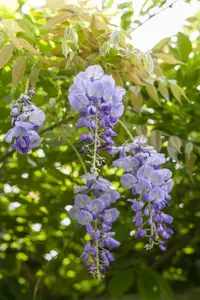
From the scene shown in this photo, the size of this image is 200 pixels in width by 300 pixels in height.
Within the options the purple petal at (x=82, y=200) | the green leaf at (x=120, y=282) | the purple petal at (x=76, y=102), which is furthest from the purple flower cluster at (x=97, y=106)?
the green leaf at (x=120, y=282)

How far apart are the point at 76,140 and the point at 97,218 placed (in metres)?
0.51

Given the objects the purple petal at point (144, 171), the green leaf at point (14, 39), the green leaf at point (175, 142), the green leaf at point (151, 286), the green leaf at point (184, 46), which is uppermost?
the green leaf at point (14, 39)

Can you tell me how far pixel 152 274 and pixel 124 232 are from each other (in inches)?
5.7

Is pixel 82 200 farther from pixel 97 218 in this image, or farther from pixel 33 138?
pixel 33 138

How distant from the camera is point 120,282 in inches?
53.0

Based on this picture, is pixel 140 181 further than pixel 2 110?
No

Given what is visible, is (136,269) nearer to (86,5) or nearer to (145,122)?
(145,122)

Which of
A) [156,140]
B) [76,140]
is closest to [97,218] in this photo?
[156,140]

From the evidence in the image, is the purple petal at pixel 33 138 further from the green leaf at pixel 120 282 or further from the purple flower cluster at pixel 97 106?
the green leaf at pixel 120 282

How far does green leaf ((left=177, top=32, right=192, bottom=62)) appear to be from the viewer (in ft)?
3.98

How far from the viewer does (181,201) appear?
56.6 inches

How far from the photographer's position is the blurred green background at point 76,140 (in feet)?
3.23

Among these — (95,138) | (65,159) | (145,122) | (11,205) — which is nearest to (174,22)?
(145,122)

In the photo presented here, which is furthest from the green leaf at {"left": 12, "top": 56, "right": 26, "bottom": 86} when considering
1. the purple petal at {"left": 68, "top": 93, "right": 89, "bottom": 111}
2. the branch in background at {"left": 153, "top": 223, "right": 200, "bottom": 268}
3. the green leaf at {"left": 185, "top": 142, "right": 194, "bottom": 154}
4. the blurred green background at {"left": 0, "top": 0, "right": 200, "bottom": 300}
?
the branch in background at {"left": 153, "top": 223, "right": 200, "bottom": 268}
